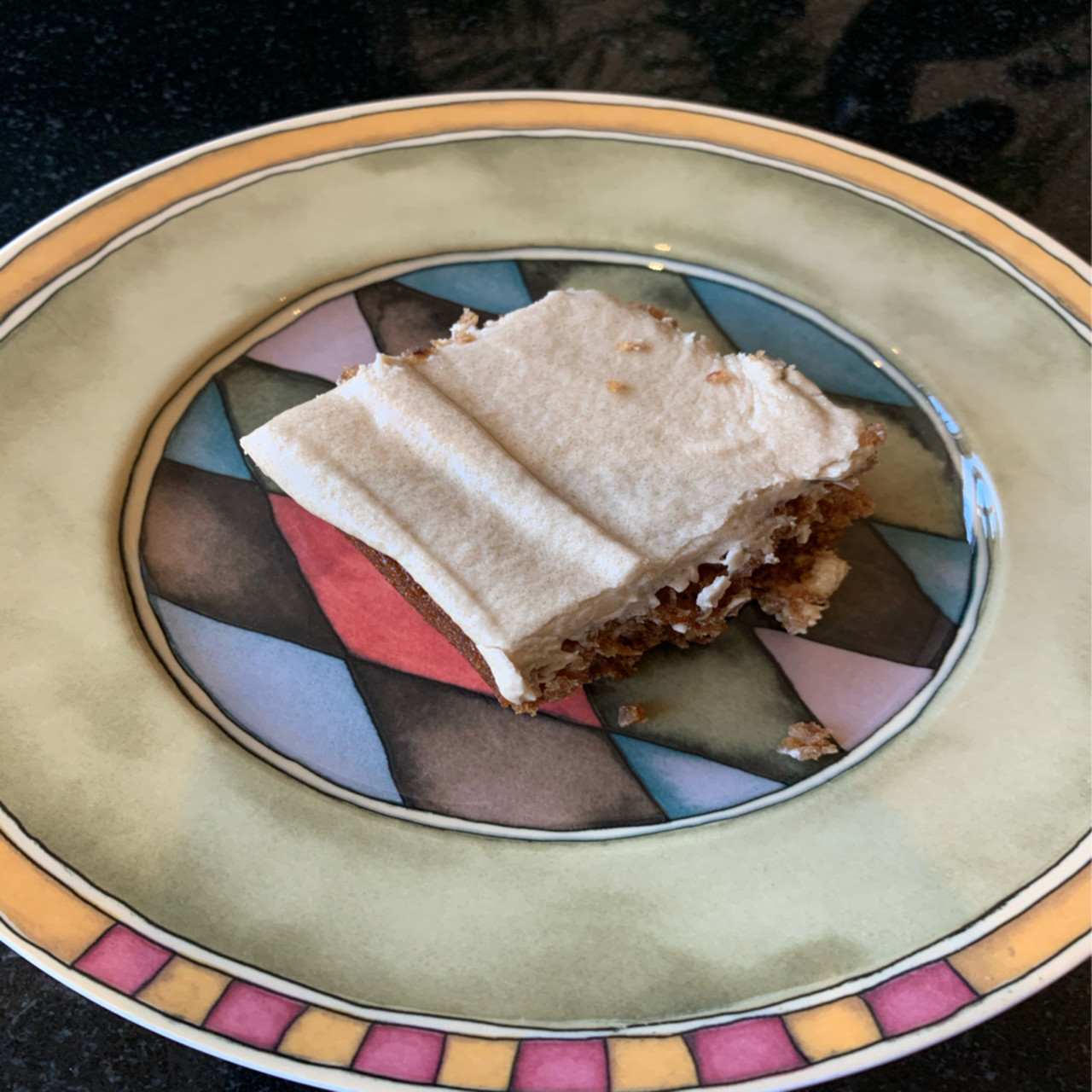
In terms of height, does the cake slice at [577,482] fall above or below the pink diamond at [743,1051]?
above

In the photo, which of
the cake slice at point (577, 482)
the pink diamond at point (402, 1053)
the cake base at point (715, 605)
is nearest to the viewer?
the pink diamond at point (402, 1053)

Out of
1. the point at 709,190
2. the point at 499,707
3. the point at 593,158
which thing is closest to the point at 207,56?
the point at 593,158

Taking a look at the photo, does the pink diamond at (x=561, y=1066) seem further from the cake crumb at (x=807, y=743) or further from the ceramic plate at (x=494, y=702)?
the cake crumb at (x=807, y=743)

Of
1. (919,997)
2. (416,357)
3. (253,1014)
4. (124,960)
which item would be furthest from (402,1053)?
(416,357)

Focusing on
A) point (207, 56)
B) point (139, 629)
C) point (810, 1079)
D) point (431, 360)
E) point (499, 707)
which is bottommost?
point (810, 1079)

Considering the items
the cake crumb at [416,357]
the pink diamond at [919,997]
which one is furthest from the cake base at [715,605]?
the pink diamond at [919,997]

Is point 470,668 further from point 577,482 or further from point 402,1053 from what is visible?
point 402,1053

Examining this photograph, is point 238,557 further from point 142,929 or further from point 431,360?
point 142,929
